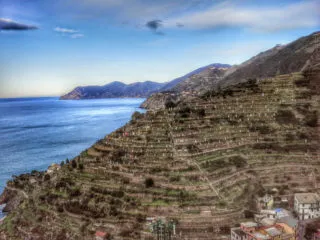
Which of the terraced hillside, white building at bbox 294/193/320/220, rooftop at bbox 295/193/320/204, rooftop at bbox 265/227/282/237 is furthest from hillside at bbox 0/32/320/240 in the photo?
rooftop at bbox 265/227/282/237

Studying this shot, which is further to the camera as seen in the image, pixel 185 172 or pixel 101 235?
pixel 185 172

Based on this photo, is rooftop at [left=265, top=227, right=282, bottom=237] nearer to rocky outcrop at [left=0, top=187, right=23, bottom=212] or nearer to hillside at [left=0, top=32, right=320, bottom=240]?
hillside at [left=0, top=32, right=320, bottom=240]

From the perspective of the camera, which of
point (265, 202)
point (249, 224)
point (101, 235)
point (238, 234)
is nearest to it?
point (238, 234)

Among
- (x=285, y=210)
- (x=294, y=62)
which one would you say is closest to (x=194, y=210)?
(x=285, y=210)

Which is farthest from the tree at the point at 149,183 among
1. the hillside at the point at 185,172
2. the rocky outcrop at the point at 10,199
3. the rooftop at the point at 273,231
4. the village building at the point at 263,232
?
the rocky outcrop at the point at 10,199

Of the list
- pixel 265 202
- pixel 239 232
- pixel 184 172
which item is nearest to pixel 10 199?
pixel 184 172

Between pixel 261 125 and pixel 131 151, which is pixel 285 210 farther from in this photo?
pixel 131 151

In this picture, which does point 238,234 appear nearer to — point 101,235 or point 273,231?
point 273,231
